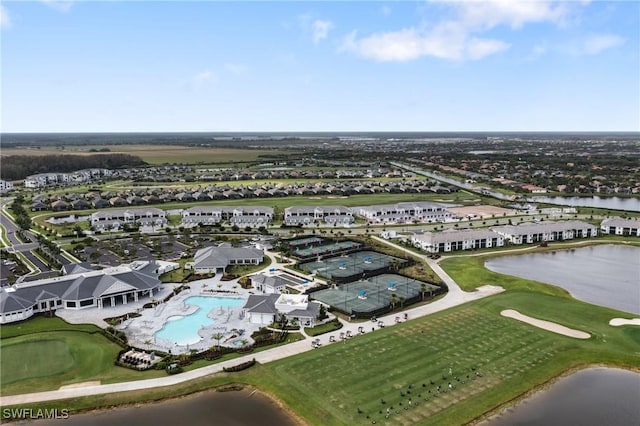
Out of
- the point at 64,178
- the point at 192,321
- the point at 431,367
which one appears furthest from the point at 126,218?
the point at 64,178

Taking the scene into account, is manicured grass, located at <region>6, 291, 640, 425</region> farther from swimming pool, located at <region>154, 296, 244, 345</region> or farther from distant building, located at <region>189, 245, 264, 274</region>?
distant building, located at <region>189, 245, 264, 274</region>

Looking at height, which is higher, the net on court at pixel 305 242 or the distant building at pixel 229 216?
the distant building at pixel 229 216

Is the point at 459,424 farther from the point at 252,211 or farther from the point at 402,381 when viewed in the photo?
the point at 252,211

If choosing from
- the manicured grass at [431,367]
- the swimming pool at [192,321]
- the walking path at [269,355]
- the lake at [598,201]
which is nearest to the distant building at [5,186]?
the swimming pool at [192,321]

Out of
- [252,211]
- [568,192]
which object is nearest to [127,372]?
[252,211]

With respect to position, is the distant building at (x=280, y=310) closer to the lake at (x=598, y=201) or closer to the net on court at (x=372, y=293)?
the net on court at (x=372, y=293)

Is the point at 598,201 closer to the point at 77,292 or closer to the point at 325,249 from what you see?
the point at 325,249
